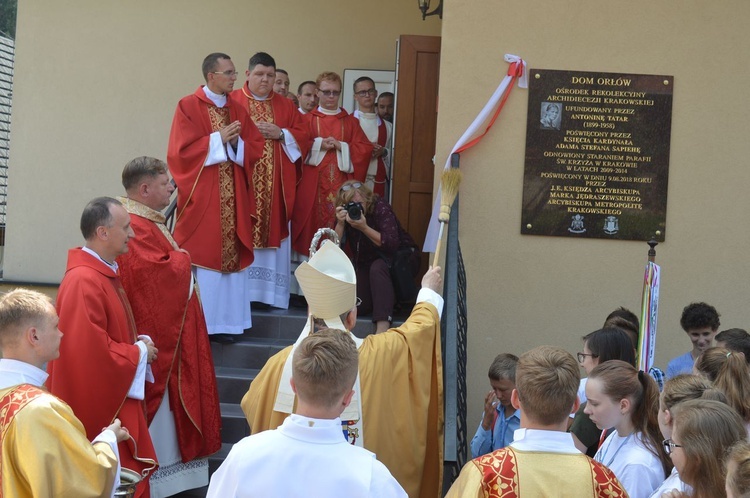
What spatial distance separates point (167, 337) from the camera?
5980 millimetres

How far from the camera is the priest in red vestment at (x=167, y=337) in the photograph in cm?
591

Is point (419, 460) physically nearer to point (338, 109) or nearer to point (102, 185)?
point (338, 109)

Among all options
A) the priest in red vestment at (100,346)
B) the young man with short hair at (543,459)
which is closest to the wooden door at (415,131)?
the priest in red vestment at (100,346)

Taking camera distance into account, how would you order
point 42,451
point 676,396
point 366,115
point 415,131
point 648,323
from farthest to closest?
point 366,115 < point 415,131 < point 648,323 < point 42,451 < point 676,396

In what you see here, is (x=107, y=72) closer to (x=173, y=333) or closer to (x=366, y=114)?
(x=366, y=114)

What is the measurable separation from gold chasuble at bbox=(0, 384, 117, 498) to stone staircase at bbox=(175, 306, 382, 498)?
2488 millimetres

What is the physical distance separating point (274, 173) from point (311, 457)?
5087mm

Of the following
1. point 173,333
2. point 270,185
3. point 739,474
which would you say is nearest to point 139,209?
point 173,333

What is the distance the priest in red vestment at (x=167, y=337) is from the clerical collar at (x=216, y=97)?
1501 millimetres

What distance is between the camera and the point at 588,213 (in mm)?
7059

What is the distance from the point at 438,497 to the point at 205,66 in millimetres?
3950

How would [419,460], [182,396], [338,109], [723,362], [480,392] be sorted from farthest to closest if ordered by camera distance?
1. [338,109]
2. [480,392]
3. [182,396]
4. [419,460]
5. [723,362]

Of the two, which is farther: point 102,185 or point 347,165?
point 102,185

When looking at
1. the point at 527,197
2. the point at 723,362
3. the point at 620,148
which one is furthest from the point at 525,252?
the point at 723,362
